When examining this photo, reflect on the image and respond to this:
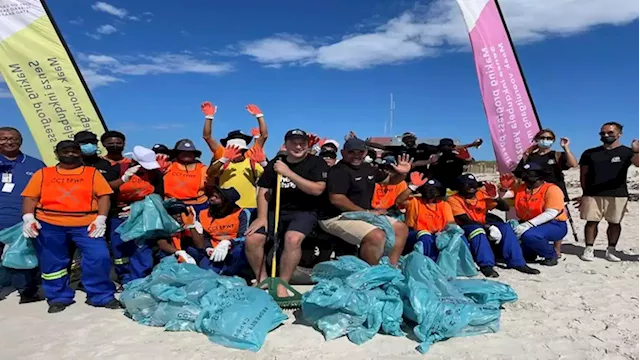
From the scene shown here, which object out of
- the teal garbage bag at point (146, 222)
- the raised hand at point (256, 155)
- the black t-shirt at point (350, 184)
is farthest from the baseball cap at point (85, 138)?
A: the black t-shirt at point (350, 184)

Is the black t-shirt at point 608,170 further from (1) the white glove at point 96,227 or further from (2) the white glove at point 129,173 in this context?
(1) the white glove at point 96,227

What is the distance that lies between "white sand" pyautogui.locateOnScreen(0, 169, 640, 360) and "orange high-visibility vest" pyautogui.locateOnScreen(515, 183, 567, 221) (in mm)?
1487

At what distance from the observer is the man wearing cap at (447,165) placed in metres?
6.87

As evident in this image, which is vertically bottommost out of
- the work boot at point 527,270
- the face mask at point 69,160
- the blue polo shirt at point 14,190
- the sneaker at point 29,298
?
the sneaker at point 29,298

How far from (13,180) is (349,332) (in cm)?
383

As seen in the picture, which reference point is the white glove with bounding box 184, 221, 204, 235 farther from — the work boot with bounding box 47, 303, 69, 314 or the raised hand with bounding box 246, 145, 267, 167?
the work boot with bounding box 47, 303, 69, 314

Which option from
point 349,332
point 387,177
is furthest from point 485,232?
point 349,332

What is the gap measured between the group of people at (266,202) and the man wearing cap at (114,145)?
0.02 meters

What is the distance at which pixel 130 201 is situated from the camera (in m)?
5.17

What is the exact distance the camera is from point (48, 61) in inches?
240

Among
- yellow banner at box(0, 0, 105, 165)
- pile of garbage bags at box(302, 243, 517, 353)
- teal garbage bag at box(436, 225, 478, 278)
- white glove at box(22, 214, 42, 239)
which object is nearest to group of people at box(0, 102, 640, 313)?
white glove at box(22, 214, 42, 239)

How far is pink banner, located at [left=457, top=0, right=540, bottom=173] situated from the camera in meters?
7.05

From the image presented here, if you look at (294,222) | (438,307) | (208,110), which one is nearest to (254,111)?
(208,110)

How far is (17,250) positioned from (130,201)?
1.15 meters
